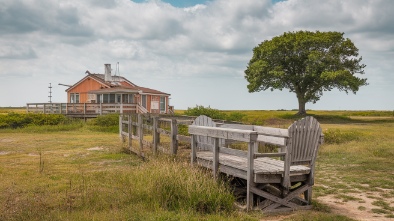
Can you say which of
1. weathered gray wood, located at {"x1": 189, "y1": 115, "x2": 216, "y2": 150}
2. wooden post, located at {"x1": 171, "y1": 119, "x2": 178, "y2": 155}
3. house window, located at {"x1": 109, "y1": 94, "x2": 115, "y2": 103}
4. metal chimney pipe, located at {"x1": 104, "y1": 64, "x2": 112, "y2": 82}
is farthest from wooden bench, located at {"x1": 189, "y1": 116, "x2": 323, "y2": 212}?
metal chimney pipe, located at {"x1": 104, "y1": 64, "x2": 112, "y2": 82}

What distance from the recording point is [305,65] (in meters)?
50.3

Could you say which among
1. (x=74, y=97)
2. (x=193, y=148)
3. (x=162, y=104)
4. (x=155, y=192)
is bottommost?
(x=155, y=192)

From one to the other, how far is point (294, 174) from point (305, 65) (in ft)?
145

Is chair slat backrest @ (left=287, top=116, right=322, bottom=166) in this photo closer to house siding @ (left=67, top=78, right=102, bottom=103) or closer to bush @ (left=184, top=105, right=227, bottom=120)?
bush @ (left=184, top=105, right=227, bottom=120)

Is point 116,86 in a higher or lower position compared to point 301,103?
higher

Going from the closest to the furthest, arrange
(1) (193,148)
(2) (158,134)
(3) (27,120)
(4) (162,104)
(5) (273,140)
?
(5) (273,140), (1) (193,148), (2) (158,134), (3) (27,120), (4) (162,104)

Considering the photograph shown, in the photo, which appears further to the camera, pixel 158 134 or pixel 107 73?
pixel 107 73

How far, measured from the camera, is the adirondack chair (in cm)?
811

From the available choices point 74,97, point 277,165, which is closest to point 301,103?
point 74,97

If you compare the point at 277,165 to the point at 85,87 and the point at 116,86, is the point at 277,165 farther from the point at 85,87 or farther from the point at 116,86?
the point at 85,87

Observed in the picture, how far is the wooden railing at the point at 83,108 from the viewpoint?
4147cm

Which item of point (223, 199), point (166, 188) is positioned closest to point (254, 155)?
point (223, 199)

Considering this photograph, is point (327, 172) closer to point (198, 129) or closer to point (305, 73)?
point (198, 129)

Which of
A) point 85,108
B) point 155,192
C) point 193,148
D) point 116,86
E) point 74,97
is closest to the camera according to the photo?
point 155,192
